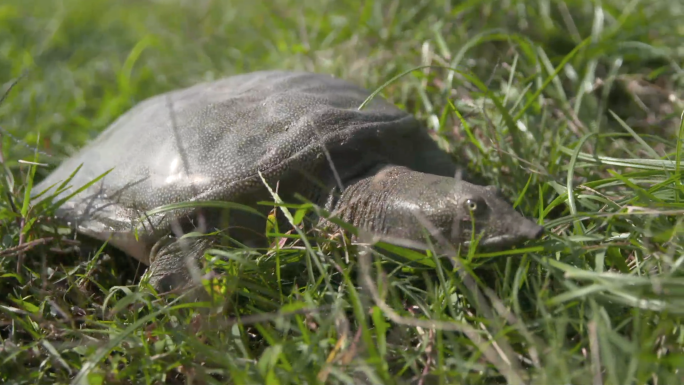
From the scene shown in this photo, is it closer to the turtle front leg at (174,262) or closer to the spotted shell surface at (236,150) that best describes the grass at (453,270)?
the turtle front leg at (174,262)

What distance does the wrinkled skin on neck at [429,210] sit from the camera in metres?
1.76

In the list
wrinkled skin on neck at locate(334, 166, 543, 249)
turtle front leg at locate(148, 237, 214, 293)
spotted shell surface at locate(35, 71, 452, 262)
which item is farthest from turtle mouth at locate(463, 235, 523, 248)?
turtle front leg at locate(148, 237, 214, 293)

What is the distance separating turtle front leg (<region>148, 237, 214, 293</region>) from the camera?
207 cm

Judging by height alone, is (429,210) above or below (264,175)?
below

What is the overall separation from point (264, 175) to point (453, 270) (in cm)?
79

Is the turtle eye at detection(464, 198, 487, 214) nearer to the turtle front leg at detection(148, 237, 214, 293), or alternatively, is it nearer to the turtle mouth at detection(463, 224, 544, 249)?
Result: the turtle mouth at detection(463, 224, 544, 249)

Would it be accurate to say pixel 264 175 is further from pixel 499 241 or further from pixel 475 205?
pixel 499 241

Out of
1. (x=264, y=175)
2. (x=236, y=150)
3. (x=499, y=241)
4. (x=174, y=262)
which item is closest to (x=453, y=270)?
(x=499, y=241)

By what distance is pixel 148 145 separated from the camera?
2.36 metres

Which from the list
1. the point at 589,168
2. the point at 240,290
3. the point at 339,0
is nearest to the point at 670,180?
the point at 589,168

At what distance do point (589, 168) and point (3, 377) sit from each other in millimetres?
2373

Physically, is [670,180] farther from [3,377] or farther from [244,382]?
[3,377]

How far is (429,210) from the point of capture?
188 cm

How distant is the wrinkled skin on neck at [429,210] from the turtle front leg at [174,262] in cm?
55
